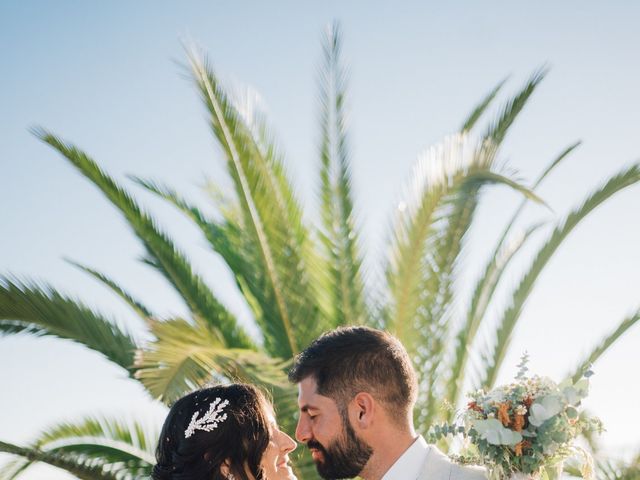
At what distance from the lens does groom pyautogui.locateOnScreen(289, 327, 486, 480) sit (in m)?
4.36

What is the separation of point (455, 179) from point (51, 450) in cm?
469

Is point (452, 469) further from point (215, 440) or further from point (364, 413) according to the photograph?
point (215, 440)

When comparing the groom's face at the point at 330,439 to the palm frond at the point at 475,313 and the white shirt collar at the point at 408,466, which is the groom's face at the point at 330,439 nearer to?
the white shirt collar at the point at 408,466

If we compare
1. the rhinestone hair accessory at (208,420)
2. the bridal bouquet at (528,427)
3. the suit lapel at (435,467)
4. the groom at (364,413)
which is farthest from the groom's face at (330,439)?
the bridal bouquet at (528,427)

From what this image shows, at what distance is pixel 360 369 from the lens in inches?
176

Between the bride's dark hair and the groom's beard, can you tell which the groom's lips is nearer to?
the groom's beard

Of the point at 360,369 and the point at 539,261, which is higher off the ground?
the point at 360,369

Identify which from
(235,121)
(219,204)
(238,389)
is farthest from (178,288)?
(238,389)

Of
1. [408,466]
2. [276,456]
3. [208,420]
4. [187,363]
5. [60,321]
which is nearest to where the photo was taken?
[408,466]

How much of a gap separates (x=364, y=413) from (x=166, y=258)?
549 centimetres

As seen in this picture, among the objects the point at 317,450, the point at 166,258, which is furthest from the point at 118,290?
the point at 317,450

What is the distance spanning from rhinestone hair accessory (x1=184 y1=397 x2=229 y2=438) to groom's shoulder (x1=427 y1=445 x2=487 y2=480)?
0.99m

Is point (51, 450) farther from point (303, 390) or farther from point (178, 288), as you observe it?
point (303, 390)

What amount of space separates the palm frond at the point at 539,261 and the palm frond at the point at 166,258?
2.56 metres
